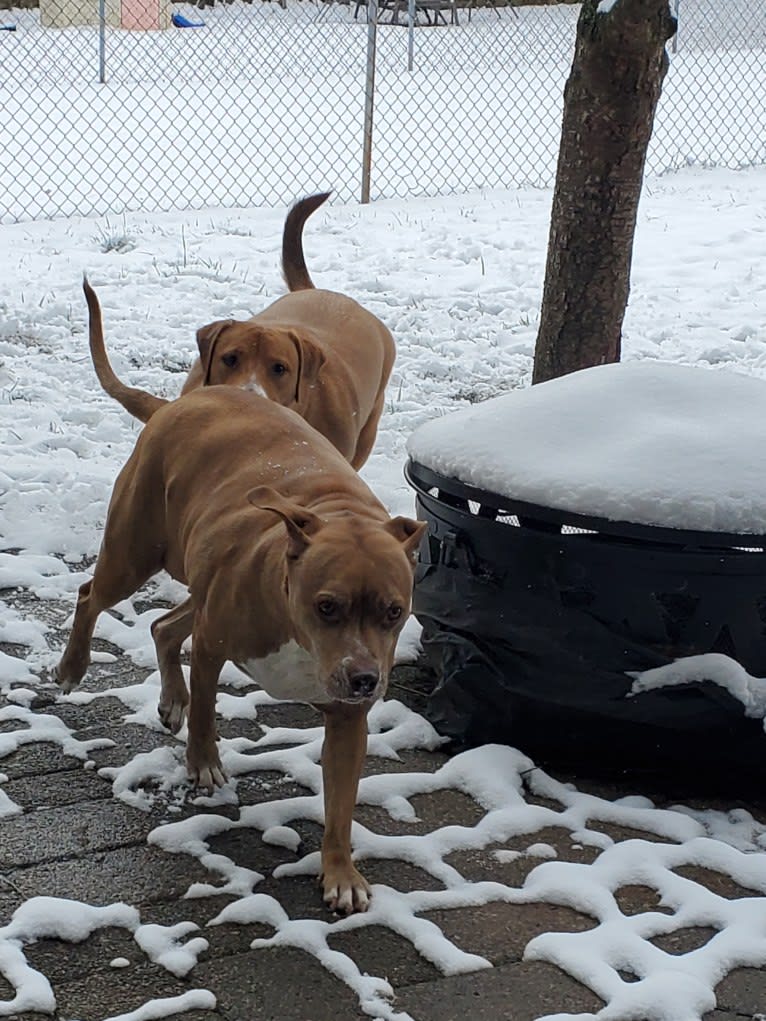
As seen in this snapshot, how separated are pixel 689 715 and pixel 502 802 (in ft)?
1.76

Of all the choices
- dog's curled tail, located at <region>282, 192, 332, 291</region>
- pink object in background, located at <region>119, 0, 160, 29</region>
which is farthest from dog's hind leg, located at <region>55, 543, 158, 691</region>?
pink object in background, located at <region>119, 0, 160, 29</region>

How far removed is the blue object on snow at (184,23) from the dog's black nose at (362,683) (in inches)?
879

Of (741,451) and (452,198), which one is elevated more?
(741,451)

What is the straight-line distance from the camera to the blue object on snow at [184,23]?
23625 mm

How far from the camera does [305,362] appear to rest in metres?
4.91

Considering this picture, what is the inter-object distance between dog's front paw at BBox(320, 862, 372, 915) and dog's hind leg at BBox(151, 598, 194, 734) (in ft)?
2.87

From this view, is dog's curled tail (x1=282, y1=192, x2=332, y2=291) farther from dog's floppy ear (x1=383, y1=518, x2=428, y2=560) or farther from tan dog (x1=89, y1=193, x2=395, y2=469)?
dog's floppy ear (x1=383, y1=518, x2=428, y2=560)

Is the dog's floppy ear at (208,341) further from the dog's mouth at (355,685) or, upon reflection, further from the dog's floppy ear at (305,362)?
the dog's mouth at (355,685)

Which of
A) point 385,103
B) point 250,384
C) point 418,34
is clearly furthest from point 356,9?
point 250,384

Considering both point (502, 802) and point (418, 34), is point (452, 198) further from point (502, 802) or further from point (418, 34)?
point (418, 34)

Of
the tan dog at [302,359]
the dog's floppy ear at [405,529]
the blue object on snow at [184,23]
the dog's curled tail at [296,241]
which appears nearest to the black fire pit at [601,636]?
the dog's floppy ear at [405,529]

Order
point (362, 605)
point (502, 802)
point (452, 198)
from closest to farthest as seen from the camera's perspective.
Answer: point (362, 605) → point (502, 802) → point (452, 198)

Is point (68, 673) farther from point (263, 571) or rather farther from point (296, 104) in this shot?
point (296, 104)

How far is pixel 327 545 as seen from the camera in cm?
301
